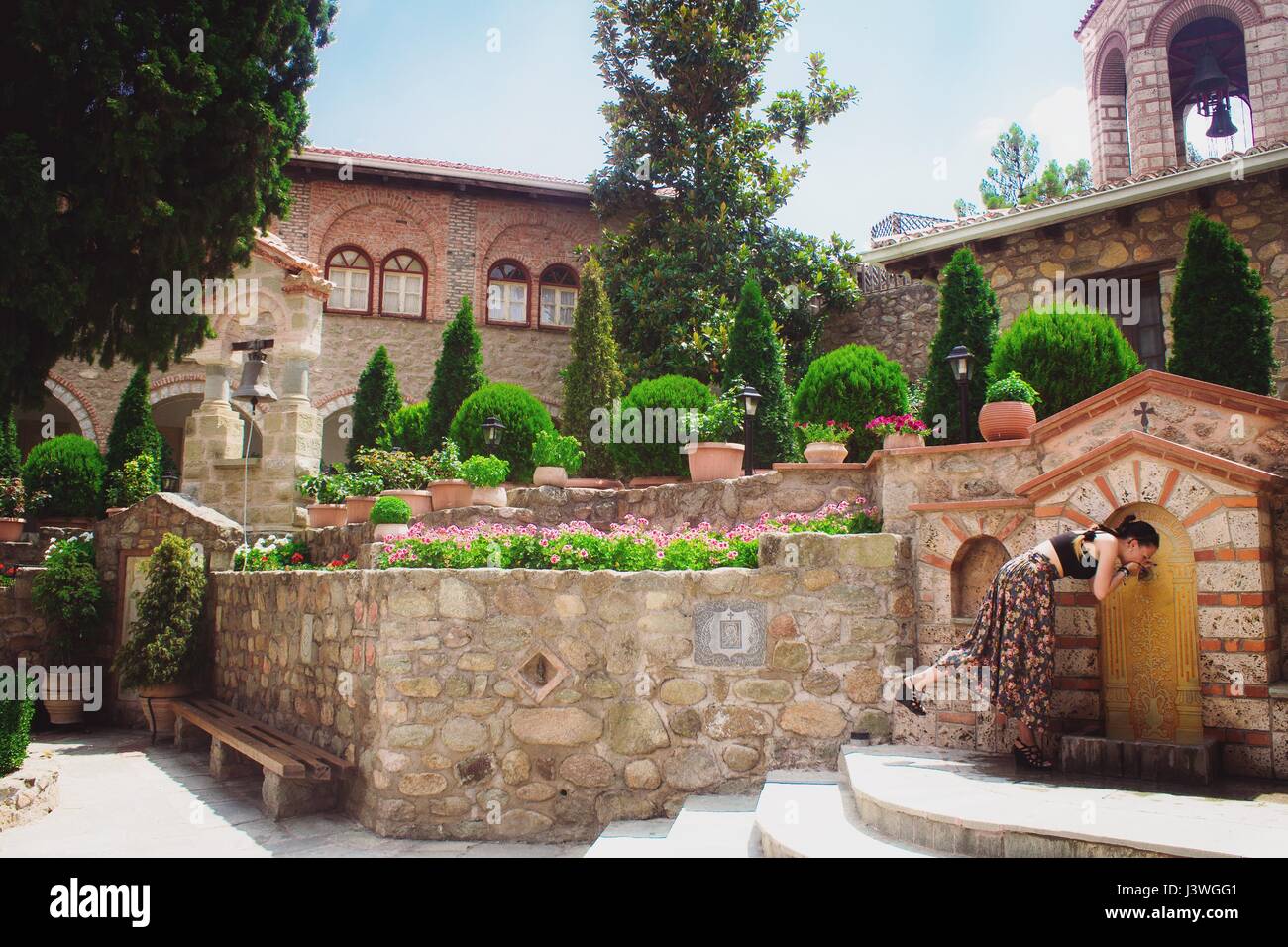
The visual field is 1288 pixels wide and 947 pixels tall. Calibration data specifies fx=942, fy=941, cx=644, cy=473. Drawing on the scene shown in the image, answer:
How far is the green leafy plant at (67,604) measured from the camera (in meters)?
11.4

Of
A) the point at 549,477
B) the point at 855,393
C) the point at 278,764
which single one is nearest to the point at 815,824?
the point at 278,764

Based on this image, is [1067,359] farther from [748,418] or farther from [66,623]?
[66,623]

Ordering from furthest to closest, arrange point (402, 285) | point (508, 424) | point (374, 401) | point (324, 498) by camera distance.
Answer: point (402, 285), point (374, 401), point (324, 498), point (508, 424)

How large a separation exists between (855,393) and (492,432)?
4644mm

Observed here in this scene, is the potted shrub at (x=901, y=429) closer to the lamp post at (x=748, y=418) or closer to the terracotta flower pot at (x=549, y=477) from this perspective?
the lamp post at (x=748, y=418)

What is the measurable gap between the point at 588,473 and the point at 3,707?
750 cm

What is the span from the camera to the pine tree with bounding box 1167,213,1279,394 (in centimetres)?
812

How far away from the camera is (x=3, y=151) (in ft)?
20.2

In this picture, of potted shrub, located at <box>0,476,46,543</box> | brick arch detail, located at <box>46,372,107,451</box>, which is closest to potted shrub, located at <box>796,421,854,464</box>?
potted shrub, located at <box>0,476,46,543</box>

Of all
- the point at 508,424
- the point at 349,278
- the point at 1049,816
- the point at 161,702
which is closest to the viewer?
the point at 1049,816

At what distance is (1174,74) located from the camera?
16578 mm

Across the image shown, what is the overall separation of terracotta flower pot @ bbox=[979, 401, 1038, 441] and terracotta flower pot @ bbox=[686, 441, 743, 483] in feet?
11.5

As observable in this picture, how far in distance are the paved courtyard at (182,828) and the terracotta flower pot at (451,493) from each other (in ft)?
11.5
